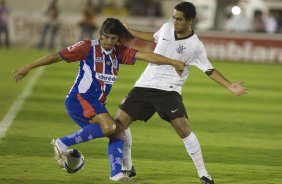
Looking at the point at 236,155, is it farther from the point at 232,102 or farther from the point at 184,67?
the point at 232,102

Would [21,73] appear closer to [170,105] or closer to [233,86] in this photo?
[170,105]

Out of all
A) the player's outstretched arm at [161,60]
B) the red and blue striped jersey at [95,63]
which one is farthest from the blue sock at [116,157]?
the player's outstretched arm at [161,60]

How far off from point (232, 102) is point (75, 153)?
419 inches

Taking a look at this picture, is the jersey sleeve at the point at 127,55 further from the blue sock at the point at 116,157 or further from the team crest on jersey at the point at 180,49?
the blue sock at the point at 116,157

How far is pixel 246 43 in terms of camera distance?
105 ft

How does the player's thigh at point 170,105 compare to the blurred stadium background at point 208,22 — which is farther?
the blurred stadium background at point 208,22

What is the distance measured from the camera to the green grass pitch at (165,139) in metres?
9.84

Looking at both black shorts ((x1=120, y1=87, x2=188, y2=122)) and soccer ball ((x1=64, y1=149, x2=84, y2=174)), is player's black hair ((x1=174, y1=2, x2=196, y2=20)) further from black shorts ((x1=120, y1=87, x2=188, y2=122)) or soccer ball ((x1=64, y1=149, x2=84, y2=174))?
soccer ball ((x1=64, y1=149, x2=84, y2=174))

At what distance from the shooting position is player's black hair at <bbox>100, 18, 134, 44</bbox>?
355 inches

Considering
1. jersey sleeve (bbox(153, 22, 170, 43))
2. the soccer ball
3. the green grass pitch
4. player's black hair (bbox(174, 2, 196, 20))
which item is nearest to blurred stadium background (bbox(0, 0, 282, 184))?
the green grass pitch

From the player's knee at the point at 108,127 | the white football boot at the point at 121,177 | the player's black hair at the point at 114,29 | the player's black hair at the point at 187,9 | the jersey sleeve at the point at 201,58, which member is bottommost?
the white football boot at the point at 121,177

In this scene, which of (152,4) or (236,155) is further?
(152,4)

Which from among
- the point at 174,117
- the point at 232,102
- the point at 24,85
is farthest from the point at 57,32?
the point at 174,117

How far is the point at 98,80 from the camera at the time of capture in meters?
9.20
